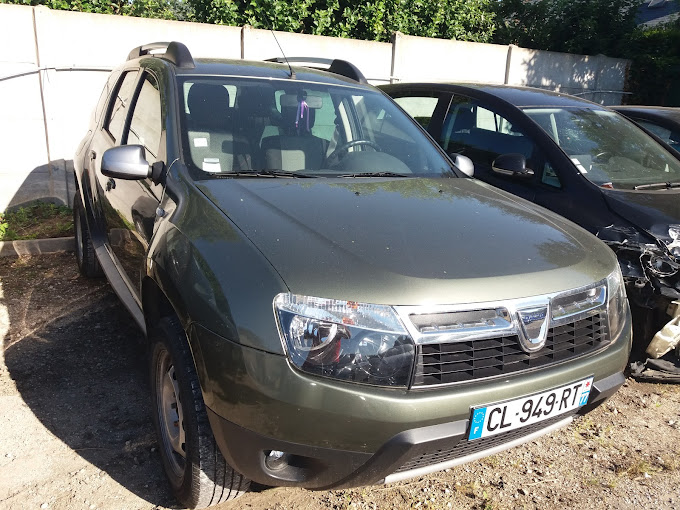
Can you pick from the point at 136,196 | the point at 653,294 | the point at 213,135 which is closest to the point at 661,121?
the point at 653,294

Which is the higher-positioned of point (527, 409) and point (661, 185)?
point (661, 185)

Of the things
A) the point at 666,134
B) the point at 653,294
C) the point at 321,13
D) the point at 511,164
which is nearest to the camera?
the point at 653,294

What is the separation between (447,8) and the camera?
36.0 ft

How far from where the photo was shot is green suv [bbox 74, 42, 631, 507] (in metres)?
1.92

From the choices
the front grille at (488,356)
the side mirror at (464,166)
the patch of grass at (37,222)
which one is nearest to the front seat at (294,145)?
the side mirror at (464,166)

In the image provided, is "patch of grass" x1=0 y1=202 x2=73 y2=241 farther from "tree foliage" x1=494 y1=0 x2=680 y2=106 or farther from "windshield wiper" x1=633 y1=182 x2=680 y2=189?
"tree foliage" x1=494 y1=0 x2=680 y2=106

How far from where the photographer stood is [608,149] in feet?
15.0

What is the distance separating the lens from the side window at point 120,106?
3707 millimetres

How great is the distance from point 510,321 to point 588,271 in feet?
1.73

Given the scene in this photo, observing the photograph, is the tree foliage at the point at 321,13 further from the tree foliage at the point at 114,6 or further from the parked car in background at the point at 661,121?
the parked car in background at the point at 661,121

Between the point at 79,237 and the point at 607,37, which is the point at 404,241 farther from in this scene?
the point at 607,37

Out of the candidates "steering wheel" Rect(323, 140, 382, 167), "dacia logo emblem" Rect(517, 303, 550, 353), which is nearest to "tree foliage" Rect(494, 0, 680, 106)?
"steering wheel" Rect(323, 140, 382, 167)

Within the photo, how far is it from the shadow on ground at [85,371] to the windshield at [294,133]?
1.34 m

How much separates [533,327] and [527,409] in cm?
30
